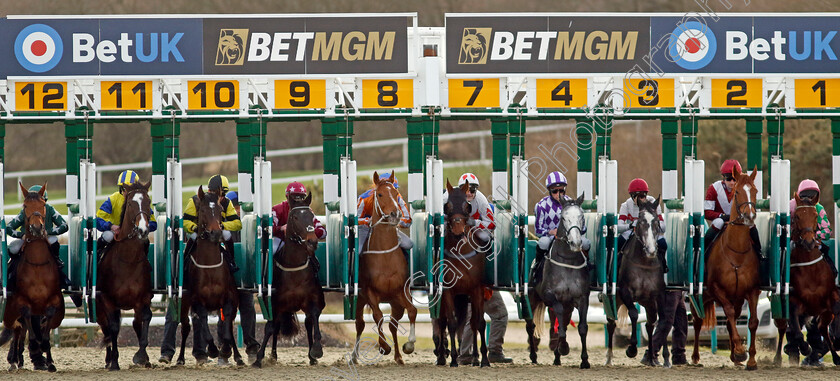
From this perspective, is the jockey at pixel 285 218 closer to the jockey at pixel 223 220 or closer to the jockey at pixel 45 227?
the jockey at pixel 223 220

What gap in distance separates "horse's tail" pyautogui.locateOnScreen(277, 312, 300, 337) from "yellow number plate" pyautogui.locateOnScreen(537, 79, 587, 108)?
3217mm

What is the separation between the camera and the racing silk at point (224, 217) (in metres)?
12.7

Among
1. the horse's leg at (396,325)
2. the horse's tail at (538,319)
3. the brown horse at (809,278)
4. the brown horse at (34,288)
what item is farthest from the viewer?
the horse's tail at (538,319)

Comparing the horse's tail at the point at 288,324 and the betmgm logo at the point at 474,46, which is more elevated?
the betmgm logo at the point at 474,46

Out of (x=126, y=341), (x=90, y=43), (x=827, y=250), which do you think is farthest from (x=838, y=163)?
→ (x=126, y=341)

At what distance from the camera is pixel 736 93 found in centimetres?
1288

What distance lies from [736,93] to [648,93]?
848 mm

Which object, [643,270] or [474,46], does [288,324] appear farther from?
[643,270]

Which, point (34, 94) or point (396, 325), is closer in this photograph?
point (34, 94)

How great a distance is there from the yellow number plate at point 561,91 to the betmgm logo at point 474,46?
0.63 m

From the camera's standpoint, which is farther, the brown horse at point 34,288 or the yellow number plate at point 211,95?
the yellow number plate at point 211,95

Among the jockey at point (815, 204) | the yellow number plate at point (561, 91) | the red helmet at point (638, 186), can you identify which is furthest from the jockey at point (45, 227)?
the jockey at point (815, 204)

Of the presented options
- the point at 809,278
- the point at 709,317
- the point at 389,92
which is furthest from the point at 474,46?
the point at 809,278

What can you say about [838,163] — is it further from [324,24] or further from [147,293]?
[147,293]
